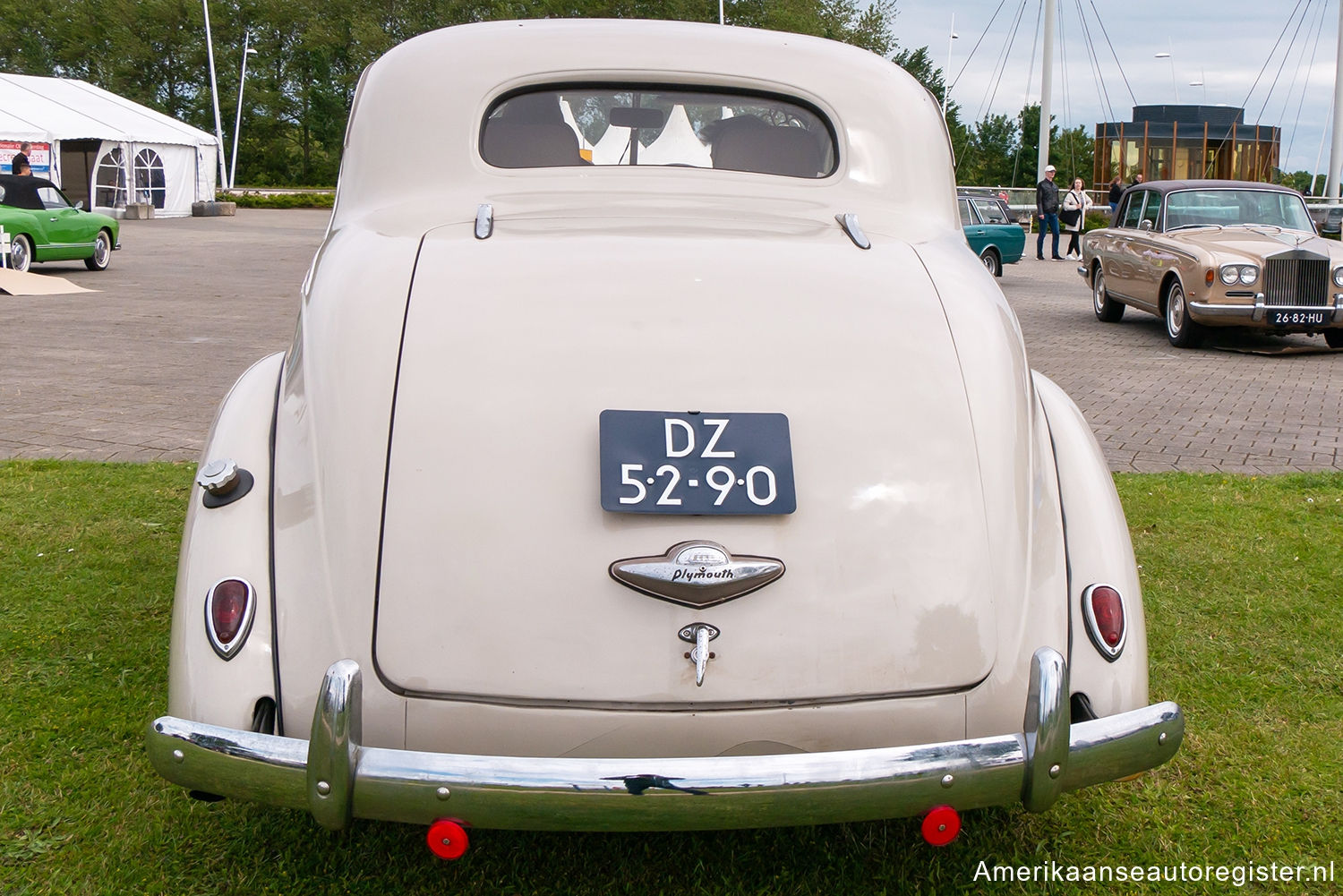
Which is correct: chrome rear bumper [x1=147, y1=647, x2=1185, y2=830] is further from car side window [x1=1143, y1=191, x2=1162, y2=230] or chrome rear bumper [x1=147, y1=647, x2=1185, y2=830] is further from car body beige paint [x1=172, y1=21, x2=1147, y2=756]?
car side window [x1=1143, y1=191, x2=1162, y2=230]

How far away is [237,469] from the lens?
264cm

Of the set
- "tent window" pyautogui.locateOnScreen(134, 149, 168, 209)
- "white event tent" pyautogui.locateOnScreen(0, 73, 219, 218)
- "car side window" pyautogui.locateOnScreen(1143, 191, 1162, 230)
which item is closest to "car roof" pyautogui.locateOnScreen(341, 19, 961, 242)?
"car side window" pyautogui.locateOnScreen(1143, 191, 1162, 230)

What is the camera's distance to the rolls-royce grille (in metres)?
11.2

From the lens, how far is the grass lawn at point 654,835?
8.64 ft

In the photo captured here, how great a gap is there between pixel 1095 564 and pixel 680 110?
6.71 ft

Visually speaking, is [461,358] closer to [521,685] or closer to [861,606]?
[521,685]

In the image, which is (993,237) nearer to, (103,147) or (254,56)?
(103,147)

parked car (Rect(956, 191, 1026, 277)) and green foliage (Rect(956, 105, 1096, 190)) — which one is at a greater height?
green foliage (Rect(956, 105, 1096, 190))

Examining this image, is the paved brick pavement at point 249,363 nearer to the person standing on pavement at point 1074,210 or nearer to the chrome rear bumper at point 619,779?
the chrome rear bumper at point 619,779

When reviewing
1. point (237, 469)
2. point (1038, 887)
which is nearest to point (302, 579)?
point (237, 469)

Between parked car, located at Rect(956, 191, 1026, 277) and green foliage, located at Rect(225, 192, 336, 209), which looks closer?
parked car, located at Rect(956, 191, 1026, 277)

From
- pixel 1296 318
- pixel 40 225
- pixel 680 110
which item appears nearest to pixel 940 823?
pixel 680 110

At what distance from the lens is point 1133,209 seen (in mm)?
13273

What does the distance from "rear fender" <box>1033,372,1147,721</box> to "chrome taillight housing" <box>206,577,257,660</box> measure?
1647 millimetres
